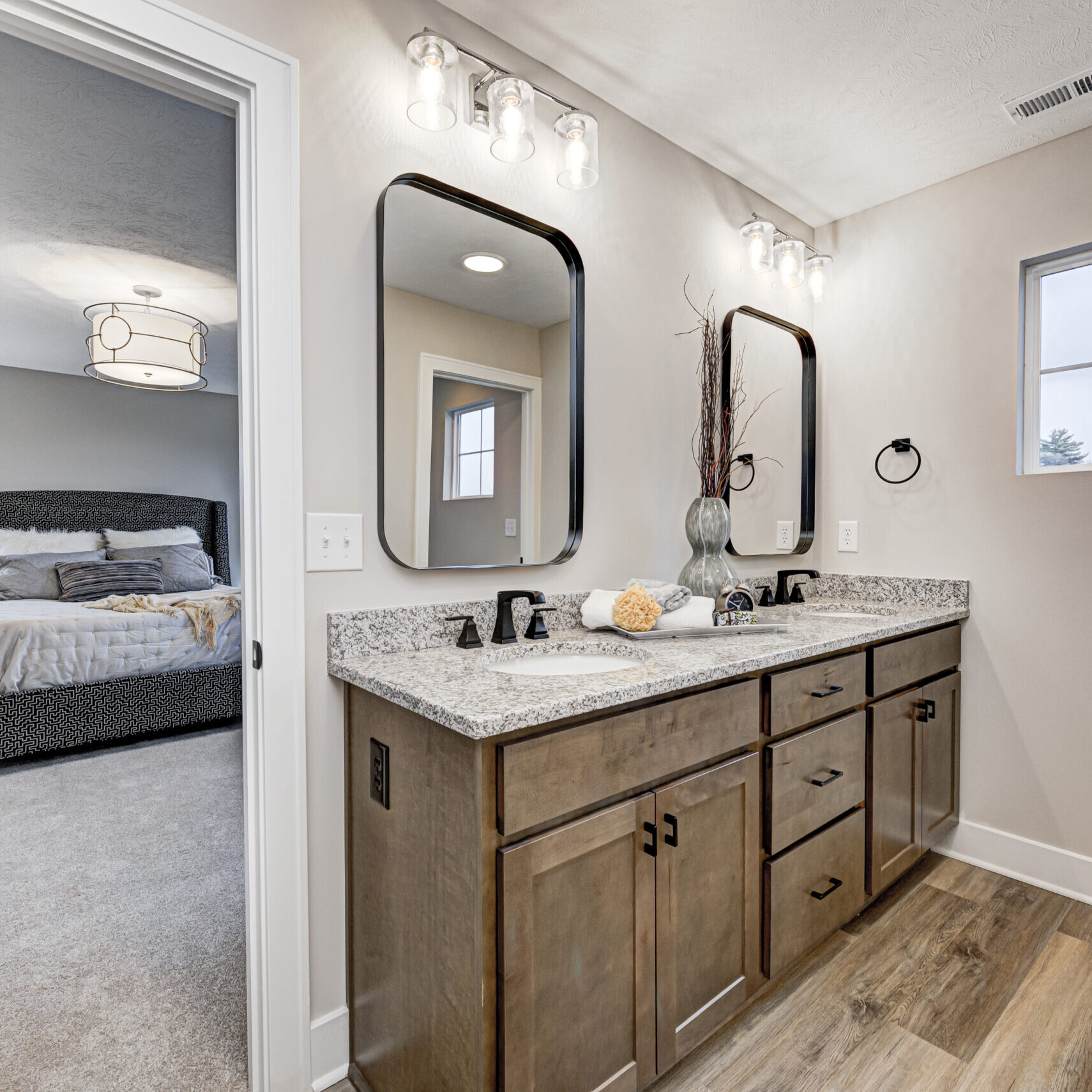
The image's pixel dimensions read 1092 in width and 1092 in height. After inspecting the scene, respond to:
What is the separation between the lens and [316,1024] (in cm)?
138

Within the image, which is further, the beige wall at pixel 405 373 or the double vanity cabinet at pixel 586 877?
the beige wall at pixel 405 373

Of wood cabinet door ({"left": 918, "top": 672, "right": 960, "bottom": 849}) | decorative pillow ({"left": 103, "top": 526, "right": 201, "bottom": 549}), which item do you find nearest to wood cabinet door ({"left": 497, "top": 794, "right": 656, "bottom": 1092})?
wood cabinet door ({"left": 918, "top": 672, "right": 960, "bottom": 849})

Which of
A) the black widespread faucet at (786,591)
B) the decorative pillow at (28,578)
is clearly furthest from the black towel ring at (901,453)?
the decorative pillow at (28,578)

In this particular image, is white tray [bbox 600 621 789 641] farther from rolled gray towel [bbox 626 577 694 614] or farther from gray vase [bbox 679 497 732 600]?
gray vase [bbox 679 497 732 600]

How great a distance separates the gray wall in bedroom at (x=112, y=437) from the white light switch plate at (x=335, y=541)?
3.79 meters

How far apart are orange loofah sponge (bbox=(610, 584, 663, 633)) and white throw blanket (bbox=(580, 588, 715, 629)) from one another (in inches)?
1.0

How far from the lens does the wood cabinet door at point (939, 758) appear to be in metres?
2.12

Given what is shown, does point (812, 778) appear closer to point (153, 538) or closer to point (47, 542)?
point (153, 538)

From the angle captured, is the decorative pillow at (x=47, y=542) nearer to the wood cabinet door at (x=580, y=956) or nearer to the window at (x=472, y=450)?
the window at (x=472, y=450)

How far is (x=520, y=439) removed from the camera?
70.0 inches

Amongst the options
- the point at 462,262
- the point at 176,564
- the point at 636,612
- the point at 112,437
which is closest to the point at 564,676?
the point at 636,612

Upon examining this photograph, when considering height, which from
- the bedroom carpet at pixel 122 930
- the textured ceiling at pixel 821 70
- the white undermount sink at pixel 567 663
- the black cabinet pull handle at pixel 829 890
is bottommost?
the bedroom carpet at pixel 122 930

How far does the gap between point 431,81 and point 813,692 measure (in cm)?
167

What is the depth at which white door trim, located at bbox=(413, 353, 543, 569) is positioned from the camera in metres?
1.56
